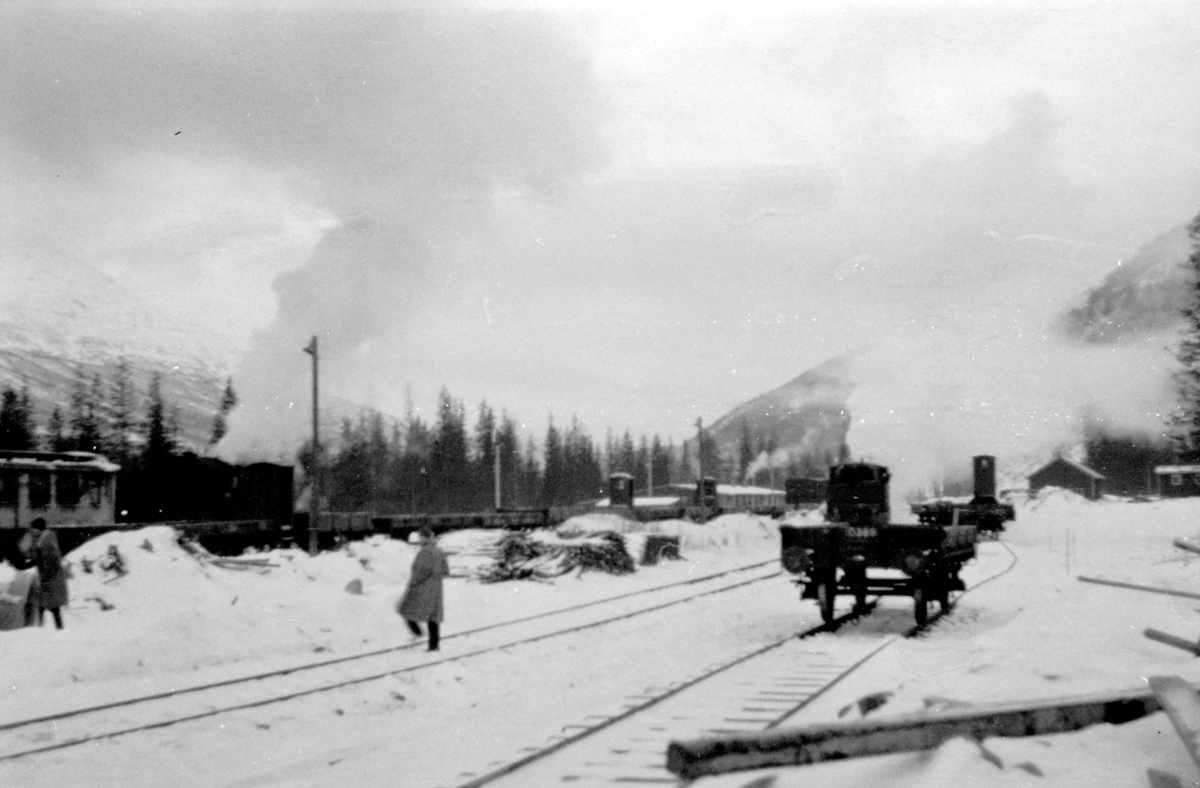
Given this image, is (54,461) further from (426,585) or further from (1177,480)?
(1177,480)

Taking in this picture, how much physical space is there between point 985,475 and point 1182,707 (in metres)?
49.7

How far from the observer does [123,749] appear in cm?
837

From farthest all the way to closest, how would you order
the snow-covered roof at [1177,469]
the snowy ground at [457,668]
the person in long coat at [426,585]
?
the snow-covered roof at [1177,469]
the person in long coat at [426,585]
the snowy ground at [457,668]

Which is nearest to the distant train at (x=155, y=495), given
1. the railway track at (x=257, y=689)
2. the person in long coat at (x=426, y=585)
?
the railway track at (x=257, y=689)

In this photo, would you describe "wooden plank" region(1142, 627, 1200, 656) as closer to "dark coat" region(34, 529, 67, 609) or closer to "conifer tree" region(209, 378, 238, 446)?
"dark coat" region(34, 529, 67, 609)

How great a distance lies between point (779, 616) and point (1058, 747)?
41.0 ft

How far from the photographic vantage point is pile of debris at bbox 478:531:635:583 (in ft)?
85.7

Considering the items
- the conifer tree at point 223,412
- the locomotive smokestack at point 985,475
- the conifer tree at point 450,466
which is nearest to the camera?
the conifer tree at point 223,412

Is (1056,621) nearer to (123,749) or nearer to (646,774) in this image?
(646,774)

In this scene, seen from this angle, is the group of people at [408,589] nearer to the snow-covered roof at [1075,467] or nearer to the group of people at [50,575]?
the group of people at [50,575]

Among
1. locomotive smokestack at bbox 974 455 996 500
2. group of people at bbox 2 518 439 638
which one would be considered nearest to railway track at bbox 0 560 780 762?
group of people at bbox 2 518 439 638

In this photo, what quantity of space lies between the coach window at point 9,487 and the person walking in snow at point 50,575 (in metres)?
20.2

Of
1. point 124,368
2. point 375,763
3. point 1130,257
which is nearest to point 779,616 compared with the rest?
point 375,763

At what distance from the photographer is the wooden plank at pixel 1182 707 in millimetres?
4680
